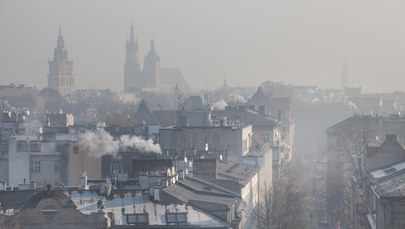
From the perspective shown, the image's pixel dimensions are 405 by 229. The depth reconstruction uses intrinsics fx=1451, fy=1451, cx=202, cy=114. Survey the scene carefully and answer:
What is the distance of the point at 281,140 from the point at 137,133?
3771cm

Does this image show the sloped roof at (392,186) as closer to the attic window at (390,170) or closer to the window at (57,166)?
the attic window at (390,170)

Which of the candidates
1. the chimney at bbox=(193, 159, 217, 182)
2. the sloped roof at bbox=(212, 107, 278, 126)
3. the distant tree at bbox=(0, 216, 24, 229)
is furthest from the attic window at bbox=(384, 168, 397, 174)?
the sloped roof at bbox=(212, 107, 278, 126)

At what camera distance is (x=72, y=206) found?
45969 mm

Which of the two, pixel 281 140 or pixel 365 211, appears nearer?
pixel 365 211

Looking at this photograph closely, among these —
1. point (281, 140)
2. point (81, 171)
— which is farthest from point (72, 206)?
point (281, 140)

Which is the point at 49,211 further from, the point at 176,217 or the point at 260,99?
the point at 260,99

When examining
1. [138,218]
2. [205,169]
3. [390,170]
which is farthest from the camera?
[205,169]

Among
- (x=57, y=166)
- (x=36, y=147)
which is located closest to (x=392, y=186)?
(x=57, y=166)

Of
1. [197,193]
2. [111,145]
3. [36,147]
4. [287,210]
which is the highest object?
[111,145]

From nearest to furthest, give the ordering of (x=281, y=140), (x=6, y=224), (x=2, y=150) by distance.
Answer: (x=6, y=224), (x=2, y=150), (x=281, y=140)

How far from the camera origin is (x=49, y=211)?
45781 mm

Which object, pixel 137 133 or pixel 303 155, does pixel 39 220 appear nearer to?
pixel 137 133

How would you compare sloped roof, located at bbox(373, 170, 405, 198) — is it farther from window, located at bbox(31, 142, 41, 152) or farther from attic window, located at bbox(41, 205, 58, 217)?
window, located at bbox(31, 142, 41, 152)

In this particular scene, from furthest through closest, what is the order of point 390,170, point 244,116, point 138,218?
point 244,116
point 390,170
point 138,218
